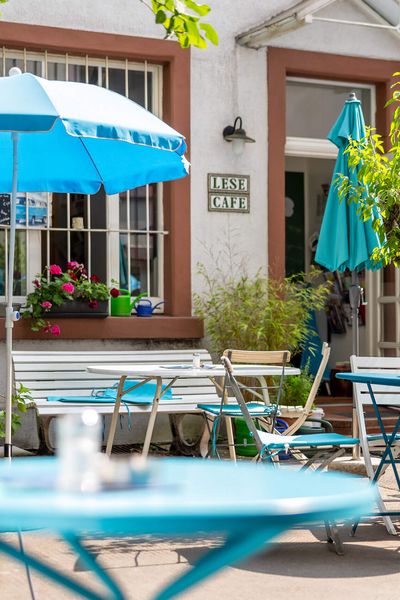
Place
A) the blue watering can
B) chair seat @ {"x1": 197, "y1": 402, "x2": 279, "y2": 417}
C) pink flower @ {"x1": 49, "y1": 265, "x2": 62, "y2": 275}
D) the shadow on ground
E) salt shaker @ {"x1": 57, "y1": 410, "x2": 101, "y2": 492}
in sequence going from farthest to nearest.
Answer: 1. the blue watering can
2. pink flower @ {"x1": 49, "y1": 265, "x2": 62, "y2": 275}
3. chair seat @ {"x1": 197, "y1": 402, "x2": 279, "y2": 417}
4. the shadow on ground
5. salt shaker @ {"x1": 57, "y1": 410, "x2": 101, "y2": 492}

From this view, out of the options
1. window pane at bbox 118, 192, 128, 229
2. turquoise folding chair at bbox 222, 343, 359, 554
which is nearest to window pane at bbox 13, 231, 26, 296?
window pane at bbox 118, 192, 128, 229

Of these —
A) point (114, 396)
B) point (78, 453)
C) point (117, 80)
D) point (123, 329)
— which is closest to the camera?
point (78, 453)

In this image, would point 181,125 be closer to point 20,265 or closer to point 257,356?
point 20,265

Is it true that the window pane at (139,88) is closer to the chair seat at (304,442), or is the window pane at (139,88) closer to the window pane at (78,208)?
the window pane at (78,208)

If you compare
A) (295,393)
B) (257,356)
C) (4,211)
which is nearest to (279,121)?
(295,393)

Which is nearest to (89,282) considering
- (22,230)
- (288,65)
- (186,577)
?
(22,230)

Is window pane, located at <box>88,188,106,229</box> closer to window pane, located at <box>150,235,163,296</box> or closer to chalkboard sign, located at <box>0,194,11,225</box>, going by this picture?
window pane, located at <box>150,235,163,296</box>

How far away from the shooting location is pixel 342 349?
39.2 feet

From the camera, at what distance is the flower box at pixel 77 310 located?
8602 mm

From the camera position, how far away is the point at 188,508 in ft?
5.99

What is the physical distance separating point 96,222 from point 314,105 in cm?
271

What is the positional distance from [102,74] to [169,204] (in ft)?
4.22

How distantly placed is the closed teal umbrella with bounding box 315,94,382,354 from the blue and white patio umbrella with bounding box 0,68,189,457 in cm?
228

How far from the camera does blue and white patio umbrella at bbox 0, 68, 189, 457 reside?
4961 millimetres
